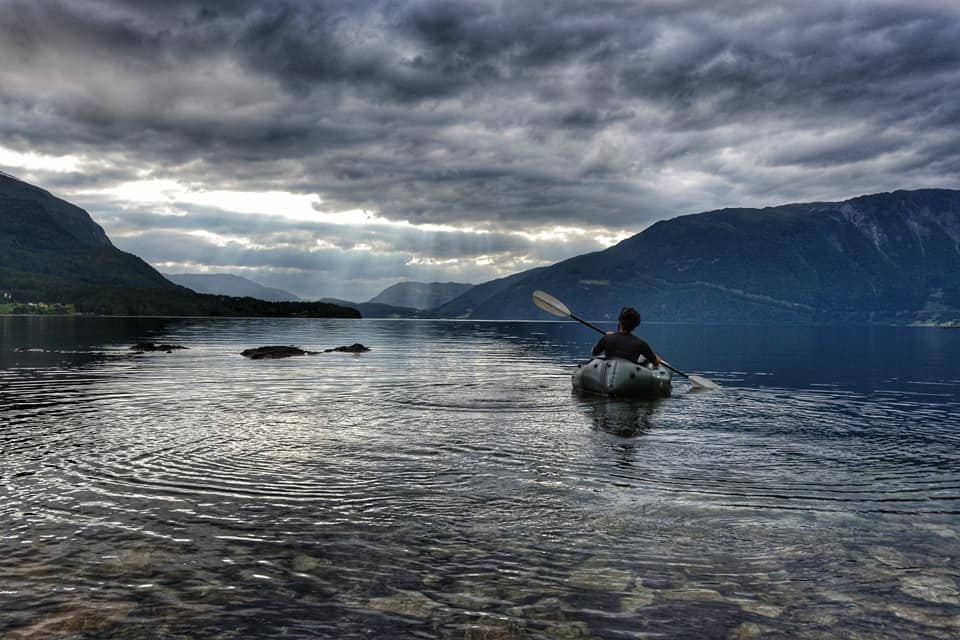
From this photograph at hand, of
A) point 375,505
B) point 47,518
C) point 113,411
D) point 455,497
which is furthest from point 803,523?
point 113,411

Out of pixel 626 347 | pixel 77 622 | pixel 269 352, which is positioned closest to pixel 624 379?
pixel 626 347

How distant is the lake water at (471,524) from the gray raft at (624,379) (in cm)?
386

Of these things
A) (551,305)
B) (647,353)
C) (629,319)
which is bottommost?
(647,353)

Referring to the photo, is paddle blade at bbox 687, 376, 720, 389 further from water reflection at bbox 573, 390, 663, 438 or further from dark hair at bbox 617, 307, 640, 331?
dark hair at bbox 617, 307, 640, 331

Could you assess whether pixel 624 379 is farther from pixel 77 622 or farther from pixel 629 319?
pixel 77 622

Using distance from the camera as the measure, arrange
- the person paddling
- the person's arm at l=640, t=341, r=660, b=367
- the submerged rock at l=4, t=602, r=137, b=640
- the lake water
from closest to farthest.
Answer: the submerged rock at l=4, t=602, r=137, b=640
the lake water
the person paddling
the person's arm at l=640, t=341, r=660, b=367

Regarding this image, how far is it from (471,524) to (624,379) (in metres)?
17.2

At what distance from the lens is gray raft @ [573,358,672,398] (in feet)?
83.3

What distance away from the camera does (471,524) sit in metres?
9.41

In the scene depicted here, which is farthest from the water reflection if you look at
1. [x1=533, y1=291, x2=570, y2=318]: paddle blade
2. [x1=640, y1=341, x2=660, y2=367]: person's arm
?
[x1=533, y1=291, x2=570, y2=318]: paddle blade

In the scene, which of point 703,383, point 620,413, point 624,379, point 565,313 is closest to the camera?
point 620,413

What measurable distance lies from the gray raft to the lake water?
3.86 meters

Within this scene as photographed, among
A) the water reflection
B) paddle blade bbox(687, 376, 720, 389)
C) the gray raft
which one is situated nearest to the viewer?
the water reflection

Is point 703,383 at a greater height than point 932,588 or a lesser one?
lesser
